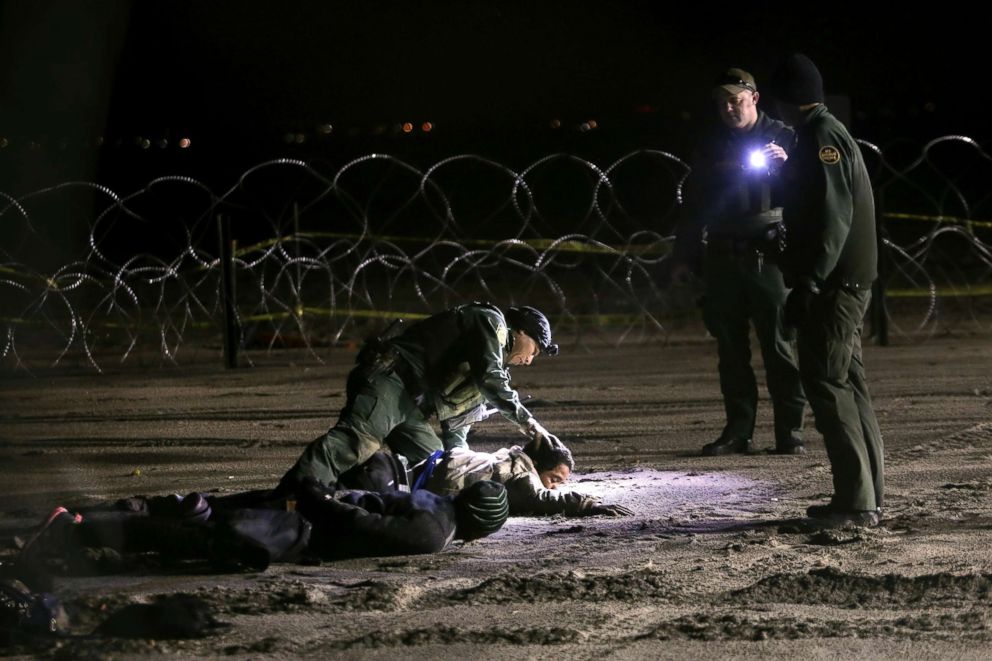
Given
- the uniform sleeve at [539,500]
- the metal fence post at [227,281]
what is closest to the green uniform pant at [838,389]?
the uniform sleeve at [539,500]

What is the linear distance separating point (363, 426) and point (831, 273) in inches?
82.0

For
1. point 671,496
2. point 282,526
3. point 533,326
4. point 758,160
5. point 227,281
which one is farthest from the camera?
point 227,281

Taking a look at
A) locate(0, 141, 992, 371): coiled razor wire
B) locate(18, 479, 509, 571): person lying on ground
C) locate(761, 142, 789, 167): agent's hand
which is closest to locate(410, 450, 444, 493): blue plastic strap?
locate(18, 479, 509, 571): person lying on ground

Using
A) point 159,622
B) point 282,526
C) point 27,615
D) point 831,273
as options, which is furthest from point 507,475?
point 27,615

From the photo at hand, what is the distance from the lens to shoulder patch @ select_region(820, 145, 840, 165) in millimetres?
6258

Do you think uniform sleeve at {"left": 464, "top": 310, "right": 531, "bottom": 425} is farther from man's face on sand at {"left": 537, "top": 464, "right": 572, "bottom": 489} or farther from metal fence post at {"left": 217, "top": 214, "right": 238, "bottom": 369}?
metal fence post at {"left": 217, "top": 214, "right": 238, "bottom": 369}

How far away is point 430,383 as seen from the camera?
23.1 feet

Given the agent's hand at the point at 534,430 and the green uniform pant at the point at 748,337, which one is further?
the green uniform pant at the point at 748,337

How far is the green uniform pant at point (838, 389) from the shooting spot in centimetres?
633

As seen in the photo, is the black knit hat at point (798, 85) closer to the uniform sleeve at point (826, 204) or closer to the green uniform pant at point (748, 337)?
the uniform sleeve at point (826, 204)

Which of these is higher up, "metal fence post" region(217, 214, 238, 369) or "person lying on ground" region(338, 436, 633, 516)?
"metal fence post" region(217, 214, 238, 369)

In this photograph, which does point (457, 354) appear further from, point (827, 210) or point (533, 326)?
point (827, 210)

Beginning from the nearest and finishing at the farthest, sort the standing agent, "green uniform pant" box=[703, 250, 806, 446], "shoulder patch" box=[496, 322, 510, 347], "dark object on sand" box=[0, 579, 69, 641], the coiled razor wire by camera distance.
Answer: "dark object on sand" box=[0, 579, 69, 641], "shoulder patch" box=[496, 322, 510, 347], the standing agent, "green uniform pant" box=[703, 250, 806, 446], the coiled razor wire

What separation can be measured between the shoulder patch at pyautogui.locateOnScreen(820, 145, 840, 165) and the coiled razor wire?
5.75 m
